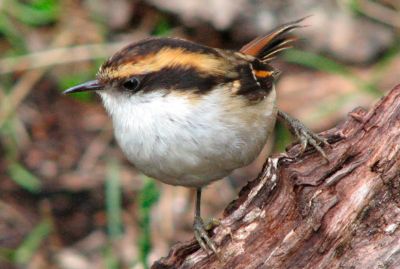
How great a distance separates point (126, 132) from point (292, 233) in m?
1.18

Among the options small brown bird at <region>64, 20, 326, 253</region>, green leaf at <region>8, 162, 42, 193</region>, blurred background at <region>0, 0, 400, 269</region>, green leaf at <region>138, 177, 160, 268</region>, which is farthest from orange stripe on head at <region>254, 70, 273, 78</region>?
green leaf at <region>8, 162, 42, 193</region>

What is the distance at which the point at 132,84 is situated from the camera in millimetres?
5215

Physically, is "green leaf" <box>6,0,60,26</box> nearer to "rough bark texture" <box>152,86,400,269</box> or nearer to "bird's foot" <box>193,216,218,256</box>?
"bird's foot" <box>193,216,218,256</box>

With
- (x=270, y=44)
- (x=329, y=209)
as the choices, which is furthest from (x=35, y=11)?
(x=329, y=209)

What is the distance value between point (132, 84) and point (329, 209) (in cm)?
141

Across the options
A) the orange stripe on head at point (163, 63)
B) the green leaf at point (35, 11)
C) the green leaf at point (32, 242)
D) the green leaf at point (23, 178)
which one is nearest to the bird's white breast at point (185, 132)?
the orange stripe on head at point (163, 63)

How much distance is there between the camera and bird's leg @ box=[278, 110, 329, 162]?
491 cm

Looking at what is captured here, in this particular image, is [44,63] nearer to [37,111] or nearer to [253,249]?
[37,111]

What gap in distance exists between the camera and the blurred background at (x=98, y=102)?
7645 mm

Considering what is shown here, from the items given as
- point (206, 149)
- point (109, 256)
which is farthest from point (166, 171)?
point (109, 256)

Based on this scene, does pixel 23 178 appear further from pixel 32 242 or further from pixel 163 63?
pixel 163 63

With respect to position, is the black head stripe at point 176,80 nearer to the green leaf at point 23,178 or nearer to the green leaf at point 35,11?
the green leaf at point 23,178

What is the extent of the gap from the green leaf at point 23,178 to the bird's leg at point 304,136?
2532 mm

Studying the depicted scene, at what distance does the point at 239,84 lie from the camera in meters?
5.40
